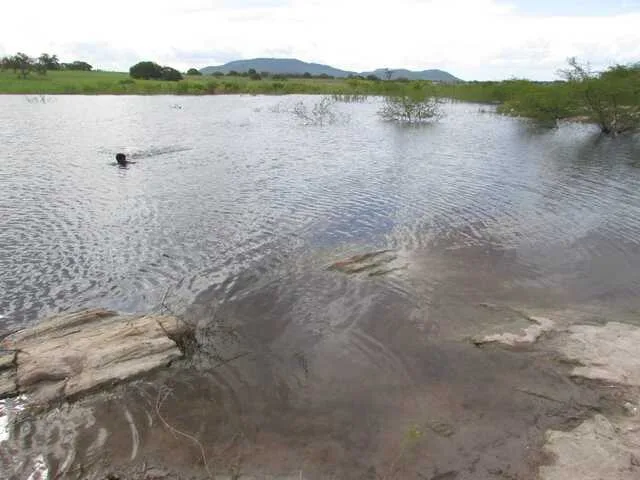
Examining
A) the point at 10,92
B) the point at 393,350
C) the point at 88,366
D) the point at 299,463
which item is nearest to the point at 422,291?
the point at 393,350

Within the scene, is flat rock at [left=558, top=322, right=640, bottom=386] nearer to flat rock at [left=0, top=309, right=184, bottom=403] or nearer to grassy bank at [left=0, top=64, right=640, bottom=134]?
flat rock at [left=0, top=309, right=184, bottom=403]

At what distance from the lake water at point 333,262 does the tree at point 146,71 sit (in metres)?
94.6

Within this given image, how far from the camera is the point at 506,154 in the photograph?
34531 millimetres

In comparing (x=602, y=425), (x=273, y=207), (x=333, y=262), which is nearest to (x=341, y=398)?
(x=602, y=425)

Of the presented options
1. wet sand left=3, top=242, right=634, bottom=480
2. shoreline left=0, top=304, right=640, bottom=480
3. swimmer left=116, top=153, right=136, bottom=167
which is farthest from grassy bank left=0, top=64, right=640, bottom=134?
shoreline left=0, top=304, right=640, bottom=480

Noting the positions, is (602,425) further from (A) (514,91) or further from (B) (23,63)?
Answer: (B) (23,63)

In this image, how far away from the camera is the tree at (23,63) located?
320 feet

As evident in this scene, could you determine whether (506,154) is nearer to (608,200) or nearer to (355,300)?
(608,200)

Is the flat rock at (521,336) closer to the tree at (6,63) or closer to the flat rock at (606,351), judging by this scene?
the flat rock at (606,351)

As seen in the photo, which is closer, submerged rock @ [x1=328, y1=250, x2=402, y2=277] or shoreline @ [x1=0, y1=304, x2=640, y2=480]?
shoreline @ [x1=0, y1=304, x2=640, y2=480]

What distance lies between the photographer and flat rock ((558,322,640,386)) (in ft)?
30.1

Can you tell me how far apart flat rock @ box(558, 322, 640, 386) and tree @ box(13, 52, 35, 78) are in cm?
→ 11209

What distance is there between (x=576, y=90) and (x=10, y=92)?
83.7 metres

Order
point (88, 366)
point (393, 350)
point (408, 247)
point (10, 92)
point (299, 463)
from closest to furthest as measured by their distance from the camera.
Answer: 1. point (299, 463)
2. point (88, 366)
3. point (393, 350)
4. point (408, 247)
5. point (10, 92)
